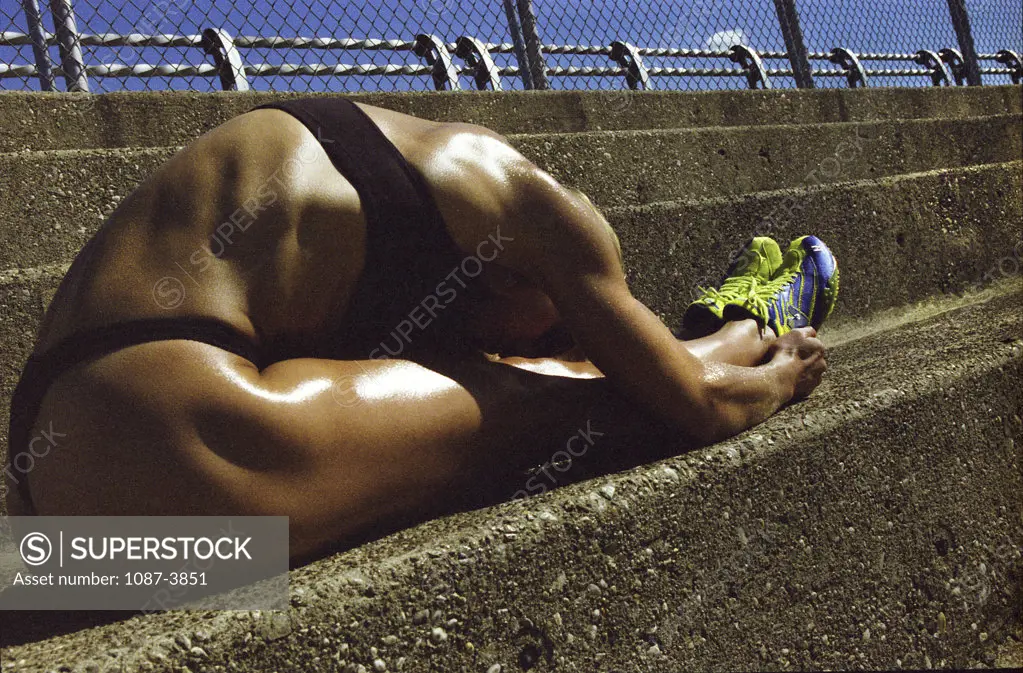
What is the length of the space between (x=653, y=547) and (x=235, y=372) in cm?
71

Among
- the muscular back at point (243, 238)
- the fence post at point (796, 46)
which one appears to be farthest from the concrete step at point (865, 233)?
the fence post at point (796, 46)

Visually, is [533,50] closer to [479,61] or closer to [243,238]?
[479,61]

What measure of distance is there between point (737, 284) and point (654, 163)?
2.48 ft

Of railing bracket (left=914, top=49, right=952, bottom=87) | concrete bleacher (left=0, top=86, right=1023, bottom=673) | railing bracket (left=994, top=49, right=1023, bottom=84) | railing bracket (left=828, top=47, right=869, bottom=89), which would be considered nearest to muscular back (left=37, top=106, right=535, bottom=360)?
concrete bleacher (left=0, top=86, right=1023, bottom=673)

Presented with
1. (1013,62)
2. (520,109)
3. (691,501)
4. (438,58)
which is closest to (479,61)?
(438,58)

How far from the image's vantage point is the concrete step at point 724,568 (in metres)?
1.18

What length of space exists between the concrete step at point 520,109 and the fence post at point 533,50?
0.34m

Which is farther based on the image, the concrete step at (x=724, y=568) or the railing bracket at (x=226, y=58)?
the railing bracket at (x=226, y=58)

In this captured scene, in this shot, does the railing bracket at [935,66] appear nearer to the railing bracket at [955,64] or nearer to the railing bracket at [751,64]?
the railing bracket at [955,64]

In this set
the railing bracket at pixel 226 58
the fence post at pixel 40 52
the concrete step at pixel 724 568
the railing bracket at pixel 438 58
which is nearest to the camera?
the concrete step at pixel 724 568

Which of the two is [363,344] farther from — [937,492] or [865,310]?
[865,310]

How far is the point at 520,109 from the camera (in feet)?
12.0

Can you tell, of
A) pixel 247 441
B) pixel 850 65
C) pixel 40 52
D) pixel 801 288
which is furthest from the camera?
pixel 850 65

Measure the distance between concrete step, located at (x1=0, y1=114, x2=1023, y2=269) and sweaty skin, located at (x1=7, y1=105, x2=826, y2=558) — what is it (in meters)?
0.83
